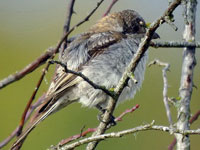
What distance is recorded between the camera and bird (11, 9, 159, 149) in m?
4.30

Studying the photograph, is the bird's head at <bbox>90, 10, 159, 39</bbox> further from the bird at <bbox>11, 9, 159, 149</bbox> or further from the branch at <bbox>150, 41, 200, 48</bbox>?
the branch at <bbox>150, 41, 200, 48</bbox>

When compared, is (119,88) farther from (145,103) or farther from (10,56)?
(10,56)

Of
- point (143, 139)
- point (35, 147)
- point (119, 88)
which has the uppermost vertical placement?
point (119, 88)

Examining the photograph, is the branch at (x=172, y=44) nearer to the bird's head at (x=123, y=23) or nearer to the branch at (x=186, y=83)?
the branch at (x=186, y=83)

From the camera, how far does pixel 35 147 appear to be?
19.7ft

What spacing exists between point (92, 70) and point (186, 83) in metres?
1.01

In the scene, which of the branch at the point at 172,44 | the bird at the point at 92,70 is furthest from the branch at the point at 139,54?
the bird at the point at 92,70

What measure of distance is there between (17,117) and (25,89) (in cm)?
51

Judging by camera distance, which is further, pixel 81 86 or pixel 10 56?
pixel 10 56

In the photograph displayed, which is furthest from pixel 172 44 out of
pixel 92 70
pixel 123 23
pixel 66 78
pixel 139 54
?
pixel 123 23

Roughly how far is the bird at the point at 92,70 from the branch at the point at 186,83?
0.51m

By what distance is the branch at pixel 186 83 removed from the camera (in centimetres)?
332

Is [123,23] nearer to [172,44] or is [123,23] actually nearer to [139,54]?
[172,44]

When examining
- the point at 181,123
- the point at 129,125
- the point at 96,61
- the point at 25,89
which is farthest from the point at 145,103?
the point at 181,123
